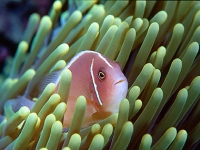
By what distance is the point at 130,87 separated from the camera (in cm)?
108

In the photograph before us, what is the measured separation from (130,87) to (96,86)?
139 millimetres

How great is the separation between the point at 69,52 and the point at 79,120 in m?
0.52

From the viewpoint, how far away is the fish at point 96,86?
3.18ft

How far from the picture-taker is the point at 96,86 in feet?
3.31

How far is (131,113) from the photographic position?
997 mm

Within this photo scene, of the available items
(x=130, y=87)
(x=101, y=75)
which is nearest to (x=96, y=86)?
(x=101, y=75)

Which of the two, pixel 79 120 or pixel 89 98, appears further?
pixel 89 98

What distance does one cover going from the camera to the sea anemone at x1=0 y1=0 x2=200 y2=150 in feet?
3.06

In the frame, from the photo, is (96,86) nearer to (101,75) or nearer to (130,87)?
(101,75)

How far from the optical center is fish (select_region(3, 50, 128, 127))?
969mm

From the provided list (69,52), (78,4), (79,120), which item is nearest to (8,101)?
(69,52)

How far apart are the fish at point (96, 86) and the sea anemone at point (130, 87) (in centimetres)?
5

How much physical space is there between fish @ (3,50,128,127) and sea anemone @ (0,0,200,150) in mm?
49

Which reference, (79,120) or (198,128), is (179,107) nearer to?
(198,128)
